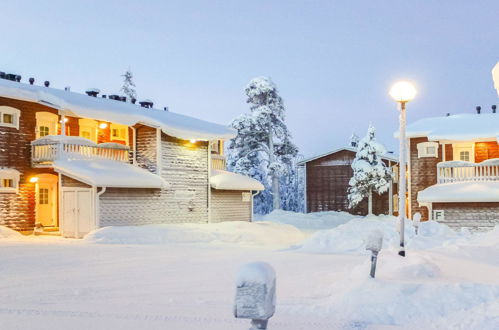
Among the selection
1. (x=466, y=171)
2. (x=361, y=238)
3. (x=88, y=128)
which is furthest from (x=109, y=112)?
(x=466, y=171)

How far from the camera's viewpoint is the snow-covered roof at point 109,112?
23266mm

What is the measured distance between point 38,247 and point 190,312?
12.0 metres

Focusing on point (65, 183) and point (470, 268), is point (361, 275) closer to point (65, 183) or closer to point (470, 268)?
point (470, 268)

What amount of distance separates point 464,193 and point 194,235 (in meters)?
12.0

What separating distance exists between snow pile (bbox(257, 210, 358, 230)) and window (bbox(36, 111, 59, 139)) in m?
17.5

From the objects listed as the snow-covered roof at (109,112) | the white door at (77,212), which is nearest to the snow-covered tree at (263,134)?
the snow-covered roof at (109,112)

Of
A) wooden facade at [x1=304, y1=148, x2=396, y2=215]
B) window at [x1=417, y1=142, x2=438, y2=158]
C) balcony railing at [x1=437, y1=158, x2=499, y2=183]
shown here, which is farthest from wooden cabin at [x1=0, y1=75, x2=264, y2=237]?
wooden facade at [x1=304, y1=148, x2=396, y2=215]

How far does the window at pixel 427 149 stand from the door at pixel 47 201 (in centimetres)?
1797

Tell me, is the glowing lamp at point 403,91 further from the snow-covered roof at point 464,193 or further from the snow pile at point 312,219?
the snow pile at point 312,219

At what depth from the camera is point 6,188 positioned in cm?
2261

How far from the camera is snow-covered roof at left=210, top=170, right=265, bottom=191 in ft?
95.8

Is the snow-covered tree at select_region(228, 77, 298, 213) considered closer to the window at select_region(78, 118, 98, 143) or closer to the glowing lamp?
the window at select_region(78, 118, 98, 143)

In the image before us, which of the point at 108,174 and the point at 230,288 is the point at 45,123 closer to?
the point at 108,174

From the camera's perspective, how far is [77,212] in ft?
74.6
